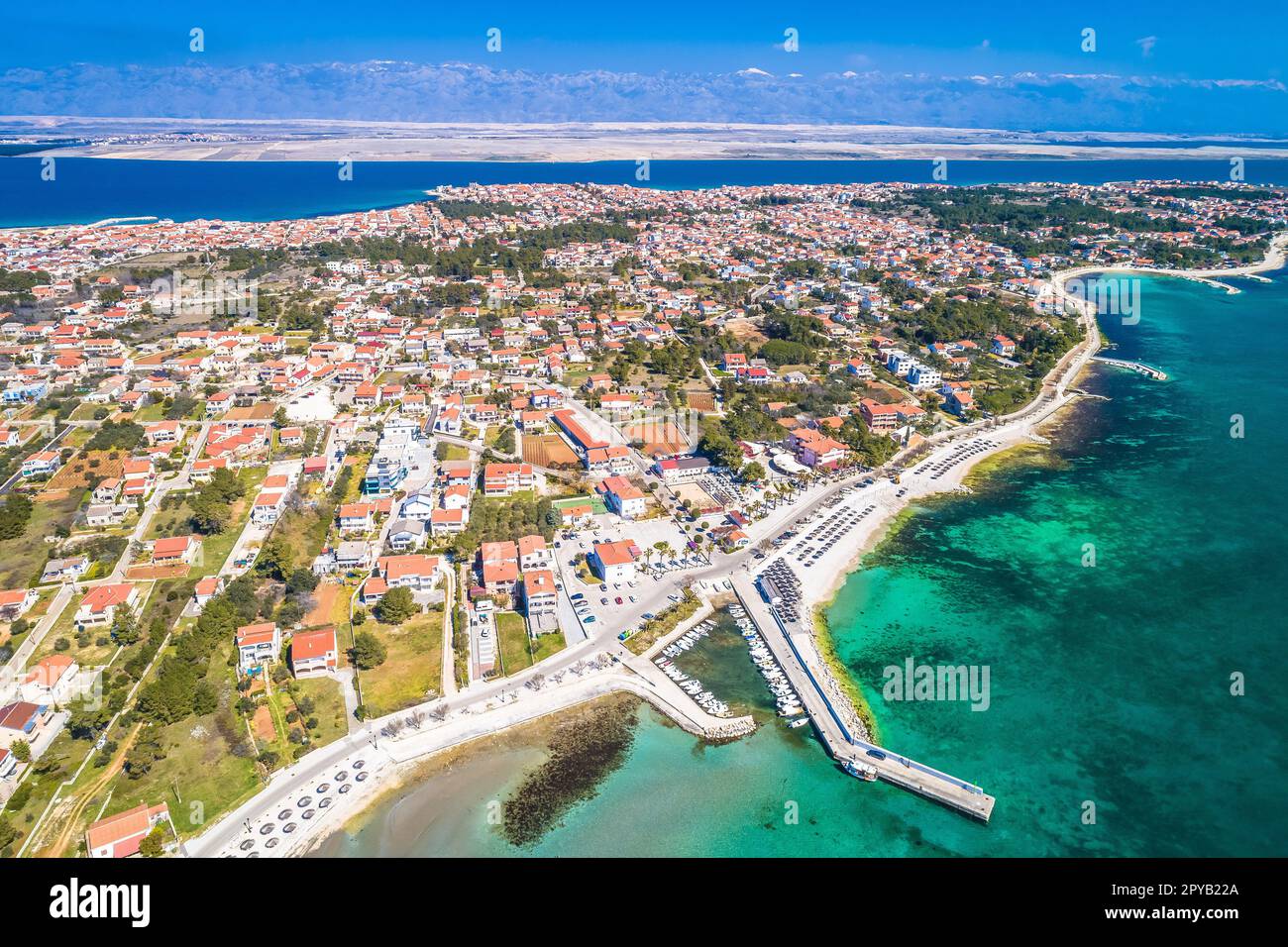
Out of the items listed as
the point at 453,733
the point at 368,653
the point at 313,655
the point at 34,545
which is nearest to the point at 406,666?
the point at 368,653

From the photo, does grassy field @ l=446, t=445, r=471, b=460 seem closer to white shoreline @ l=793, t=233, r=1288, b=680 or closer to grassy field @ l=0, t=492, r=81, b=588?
grassy field @ l=0, t=492, r=81, b=588

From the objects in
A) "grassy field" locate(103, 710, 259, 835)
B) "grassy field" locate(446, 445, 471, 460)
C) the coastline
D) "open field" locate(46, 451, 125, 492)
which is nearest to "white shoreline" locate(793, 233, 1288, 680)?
the coastline

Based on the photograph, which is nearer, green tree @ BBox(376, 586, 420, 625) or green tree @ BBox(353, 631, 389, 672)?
green tree @ BBox(353, 631, 389, 672)

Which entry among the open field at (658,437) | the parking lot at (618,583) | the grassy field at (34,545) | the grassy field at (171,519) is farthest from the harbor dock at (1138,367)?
the grassy field at (34,545)

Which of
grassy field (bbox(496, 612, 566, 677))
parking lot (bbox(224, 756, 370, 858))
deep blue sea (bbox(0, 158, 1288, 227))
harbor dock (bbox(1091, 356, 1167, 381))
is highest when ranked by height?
deep blue sea (bbox(0, 158, 1288, 227))

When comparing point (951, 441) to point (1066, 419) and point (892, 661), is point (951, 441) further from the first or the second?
point (892, 661)
